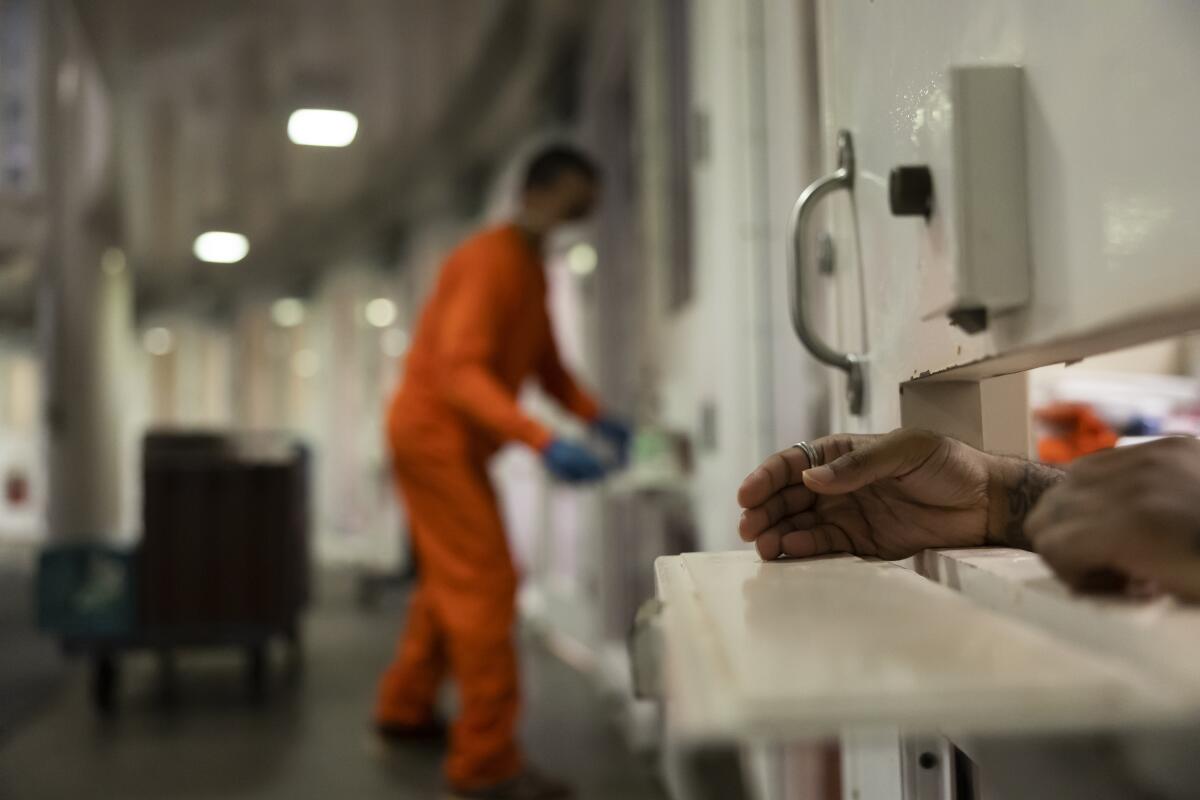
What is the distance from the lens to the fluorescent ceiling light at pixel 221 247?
278 inches

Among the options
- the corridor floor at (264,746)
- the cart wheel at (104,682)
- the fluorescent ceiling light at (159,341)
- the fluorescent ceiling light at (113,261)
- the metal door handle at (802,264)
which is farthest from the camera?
the fluorescent ceiling light at (159,341)

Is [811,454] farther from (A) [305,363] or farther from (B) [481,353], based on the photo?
(A) [305,363]

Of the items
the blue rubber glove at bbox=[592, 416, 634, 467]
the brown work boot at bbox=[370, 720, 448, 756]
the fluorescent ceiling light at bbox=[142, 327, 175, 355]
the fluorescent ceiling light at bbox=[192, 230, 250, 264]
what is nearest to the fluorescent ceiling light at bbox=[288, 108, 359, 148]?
the fluorescent ceiling light at bbox=[192, 230, 250, 264]

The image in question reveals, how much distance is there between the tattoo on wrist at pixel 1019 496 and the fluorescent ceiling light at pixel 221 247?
6.85 metres

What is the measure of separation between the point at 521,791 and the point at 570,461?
2.38 ft

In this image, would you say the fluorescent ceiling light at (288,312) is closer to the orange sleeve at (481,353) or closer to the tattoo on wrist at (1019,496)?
the orange sleeve at (481,353)

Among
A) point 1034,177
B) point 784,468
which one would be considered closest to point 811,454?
point 784,468

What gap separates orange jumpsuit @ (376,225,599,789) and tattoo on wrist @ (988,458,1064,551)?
1.31 metres

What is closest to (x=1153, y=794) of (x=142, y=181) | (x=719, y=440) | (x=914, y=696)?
(x=914, y=696)

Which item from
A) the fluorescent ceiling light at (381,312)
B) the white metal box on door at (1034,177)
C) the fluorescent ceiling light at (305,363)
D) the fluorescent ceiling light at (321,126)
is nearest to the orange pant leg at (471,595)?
the white metal box on door at (1034,177)

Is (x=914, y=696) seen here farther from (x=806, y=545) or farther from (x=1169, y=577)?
(x=806, y=545)

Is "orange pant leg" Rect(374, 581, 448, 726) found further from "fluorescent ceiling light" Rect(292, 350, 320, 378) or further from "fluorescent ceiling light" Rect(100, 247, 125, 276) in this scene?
"fluorescent ceiling light" Rect(292, 350, 320, 378)

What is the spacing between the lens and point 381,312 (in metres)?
7.18

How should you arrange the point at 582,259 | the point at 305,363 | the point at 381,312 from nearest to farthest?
the point at 582,259 < the point at 381,312 < the point at 305,363
